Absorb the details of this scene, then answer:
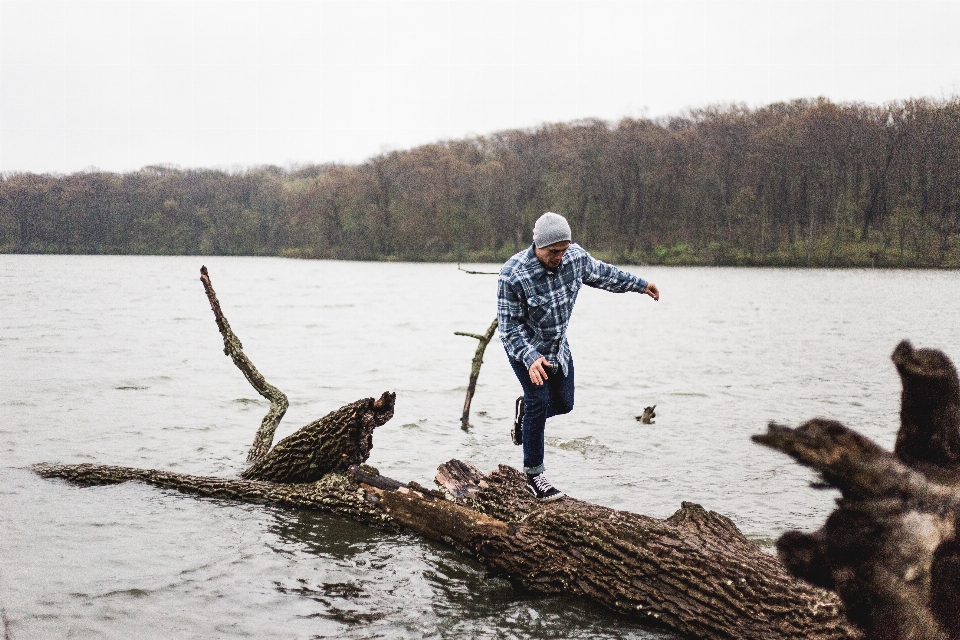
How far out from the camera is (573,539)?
17.7 feet

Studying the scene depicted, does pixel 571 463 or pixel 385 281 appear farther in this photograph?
pixel 385 281

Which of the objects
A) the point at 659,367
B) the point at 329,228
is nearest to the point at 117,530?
the point at 659,367

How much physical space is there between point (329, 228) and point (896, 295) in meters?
77.7

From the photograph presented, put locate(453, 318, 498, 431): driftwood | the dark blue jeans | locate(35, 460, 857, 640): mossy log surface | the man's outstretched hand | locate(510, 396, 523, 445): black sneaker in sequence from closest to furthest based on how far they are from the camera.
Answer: locate(35, 460, 857, 640): mossy log surface < the man's outstretched hand < the dark blue jeans < locate(510, 396, 523, 445): black sneaker < locate(453, 318, 498, 431): driftwood

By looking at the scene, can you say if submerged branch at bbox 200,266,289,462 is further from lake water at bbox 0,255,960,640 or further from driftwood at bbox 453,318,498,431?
driftwood at bbox 453,318,498,431

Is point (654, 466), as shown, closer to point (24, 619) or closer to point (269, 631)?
point (269, 631)

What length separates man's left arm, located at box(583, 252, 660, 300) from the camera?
627cm

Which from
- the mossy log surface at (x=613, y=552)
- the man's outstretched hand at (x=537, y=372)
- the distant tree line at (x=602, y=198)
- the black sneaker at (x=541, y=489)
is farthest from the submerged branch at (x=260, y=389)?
the distant tree line at (x=602, y=198)

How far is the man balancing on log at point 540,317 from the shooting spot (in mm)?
5820

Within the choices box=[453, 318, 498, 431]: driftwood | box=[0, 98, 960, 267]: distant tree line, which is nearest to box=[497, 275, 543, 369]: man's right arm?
box=[453, 318, 498, 431]: driftwood

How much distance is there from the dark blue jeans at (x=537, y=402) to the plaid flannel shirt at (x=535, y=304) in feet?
0.46

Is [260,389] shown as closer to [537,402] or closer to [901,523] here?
[537,402]

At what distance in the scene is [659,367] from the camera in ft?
64.6

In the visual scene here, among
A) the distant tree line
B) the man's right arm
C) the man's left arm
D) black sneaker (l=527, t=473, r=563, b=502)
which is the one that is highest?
the distant tree line
